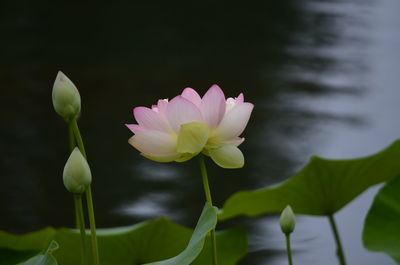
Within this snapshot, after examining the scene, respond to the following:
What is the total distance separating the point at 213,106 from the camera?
2.19 ft

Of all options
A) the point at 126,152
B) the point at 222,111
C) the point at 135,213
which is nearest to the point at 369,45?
the point at 126,152

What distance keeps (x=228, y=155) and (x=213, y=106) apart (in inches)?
1.6

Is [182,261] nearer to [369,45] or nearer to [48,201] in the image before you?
[48,201]

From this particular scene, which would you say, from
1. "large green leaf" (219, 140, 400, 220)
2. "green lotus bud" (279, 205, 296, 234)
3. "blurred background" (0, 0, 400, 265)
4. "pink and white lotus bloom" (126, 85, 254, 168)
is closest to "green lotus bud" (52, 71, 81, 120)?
"pink and white lotus bloom" (126, 85, 254, 168)

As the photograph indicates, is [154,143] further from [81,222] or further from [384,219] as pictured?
[384,219]

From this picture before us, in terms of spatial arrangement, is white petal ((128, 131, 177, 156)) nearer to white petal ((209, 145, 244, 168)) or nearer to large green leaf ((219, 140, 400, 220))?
white petal ((209, 145, 244, 168))

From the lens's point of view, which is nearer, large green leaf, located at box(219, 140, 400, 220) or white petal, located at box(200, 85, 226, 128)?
white petal, located at box(200, 85, 226, 128)

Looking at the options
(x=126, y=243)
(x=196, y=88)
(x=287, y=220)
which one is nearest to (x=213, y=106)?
(x=287, y=220)

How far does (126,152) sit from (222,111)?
116 centimetres

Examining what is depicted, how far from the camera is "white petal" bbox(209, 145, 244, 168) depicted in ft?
2.23

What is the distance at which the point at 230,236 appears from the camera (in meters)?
1.05

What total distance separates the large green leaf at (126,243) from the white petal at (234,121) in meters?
0.29

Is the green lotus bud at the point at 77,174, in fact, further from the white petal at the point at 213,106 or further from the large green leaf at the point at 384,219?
the large green leaf at the point at 384,219

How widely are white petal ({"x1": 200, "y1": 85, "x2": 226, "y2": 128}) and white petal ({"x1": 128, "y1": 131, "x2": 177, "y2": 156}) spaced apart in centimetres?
3
